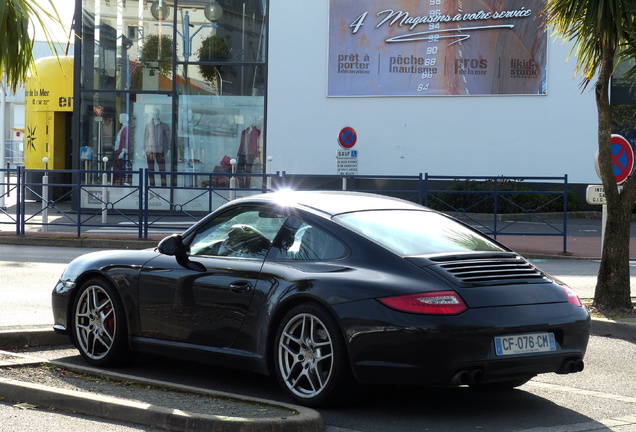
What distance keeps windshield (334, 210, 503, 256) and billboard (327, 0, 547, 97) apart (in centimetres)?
2398

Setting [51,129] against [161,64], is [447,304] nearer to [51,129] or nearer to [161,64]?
[161,64]

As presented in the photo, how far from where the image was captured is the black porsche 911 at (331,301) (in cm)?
559

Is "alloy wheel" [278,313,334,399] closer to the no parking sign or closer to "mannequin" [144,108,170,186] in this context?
the no parking sign

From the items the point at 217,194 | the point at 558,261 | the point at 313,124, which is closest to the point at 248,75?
the point at 313,124

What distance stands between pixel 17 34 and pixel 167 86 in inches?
917

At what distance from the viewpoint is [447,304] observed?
5.58 meters

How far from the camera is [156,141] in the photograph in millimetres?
30156

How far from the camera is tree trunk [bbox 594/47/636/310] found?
10258mm

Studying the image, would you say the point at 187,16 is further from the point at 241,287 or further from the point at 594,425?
the point at 594,425

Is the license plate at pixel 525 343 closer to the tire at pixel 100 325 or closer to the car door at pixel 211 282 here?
the car door at pixel 211 282

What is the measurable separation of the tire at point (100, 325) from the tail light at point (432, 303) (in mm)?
2328

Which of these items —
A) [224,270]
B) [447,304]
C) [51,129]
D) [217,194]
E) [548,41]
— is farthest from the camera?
[51,129]

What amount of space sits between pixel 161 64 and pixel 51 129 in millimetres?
5914

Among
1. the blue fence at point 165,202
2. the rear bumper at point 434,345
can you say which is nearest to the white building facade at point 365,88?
the blue fence at point 165,202
